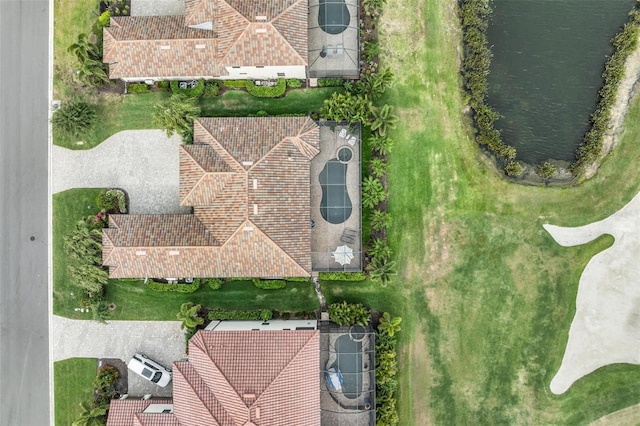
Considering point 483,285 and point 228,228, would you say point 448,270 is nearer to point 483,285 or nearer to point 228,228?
point 483,285

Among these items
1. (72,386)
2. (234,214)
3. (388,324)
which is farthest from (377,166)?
(72,386)

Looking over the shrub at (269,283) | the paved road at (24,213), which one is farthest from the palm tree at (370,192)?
the paved road at (24,213)

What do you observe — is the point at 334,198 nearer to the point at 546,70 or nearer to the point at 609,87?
the point at 546,70

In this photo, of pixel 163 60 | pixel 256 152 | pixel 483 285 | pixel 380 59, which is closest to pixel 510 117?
pixel 380 59

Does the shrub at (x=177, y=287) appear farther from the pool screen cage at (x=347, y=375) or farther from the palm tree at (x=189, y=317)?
the pool screen cage at (x=347, y=375)

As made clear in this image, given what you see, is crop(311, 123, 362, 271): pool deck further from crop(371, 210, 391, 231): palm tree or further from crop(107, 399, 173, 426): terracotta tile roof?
crop(107, 399, 173, 426): terracotta tile roof

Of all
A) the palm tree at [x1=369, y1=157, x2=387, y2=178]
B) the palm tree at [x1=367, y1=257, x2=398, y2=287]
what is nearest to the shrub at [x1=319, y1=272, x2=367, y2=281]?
the palm tree at [x1=367, y1=257, x2=398, y2=287]
